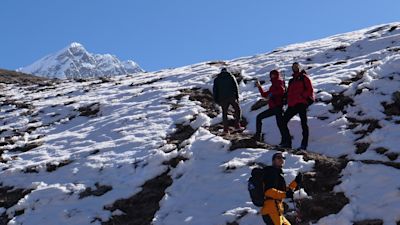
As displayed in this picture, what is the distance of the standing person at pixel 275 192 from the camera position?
1051cm

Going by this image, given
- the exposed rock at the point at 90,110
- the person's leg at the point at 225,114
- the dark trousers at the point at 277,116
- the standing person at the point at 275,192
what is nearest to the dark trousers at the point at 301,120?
the dark trousers at the point at 277,116

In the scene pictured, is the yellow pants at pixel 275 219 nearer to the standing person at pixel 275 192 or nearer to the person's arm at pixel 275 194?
the standing person at pixel 275 192

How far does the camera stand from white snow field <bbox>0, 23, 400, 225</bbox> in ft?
44.0

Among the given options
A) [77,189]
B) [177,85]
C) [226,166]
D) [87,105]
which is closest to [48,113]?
[87,105]

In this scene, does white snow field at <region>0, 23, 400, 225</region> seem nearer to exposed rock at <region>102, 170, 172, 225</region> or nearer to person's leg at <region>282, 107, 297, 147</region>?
exposed rock at <region>102, 170, 172, 225</region>

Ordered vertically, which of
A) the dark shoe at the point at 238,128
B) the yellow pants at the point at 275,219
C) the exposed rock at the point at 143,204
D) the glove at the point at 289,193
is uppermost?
the glove at the point at 289,193

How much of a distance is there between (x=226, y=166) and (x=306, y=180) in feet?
8.30

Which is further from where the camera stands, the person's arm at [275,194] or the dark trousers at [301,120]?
the dark trousers at [301,120]

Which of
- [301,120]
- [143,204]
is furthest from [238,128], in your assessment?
[143,204]

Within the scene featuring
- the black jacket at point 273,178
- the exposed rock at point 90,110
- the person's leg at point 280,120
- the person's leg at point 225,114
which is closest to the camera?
the black jacket at point 273,178

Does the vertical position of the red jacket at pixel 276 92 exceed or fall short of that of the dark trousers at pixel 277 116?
it exceeds it

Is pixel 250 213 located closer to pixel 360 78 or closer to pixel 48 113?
pixel 360 78

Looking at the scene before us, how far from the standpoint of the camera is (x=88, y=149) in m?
19.4

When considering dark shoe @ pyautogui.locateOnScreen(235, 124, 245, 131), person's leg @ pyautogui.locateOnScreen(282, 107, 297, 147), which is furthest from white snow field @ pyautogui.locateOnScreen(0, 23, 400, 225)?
person's leg @ pyautogui.locateOnScreen(282, 107, 297, 147)
